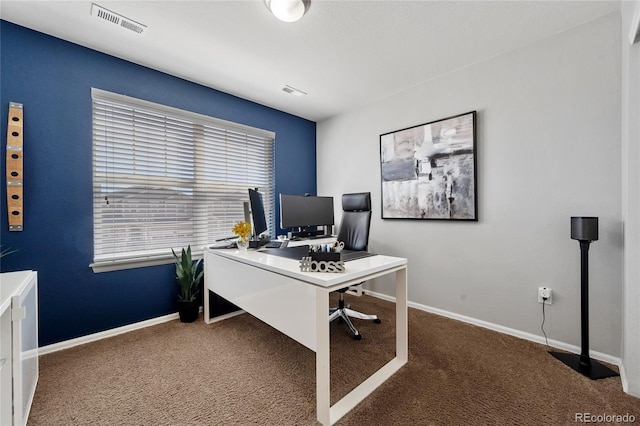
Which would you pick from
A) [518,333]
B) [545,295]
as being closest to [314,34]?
[545,295]

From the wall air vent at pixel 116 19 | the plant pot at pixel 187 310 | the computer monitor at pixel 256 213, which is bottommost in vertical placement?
the plant pot at pixel 187 310

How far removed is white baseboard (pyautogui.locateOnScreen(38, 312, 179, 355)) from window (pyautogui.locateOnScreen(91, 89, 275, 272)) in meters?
0.54

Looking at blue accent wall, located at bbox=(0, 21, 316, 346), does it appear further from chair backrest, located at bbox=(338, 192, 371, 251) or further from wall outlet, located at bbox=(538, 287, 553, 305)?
wall outlet, located at bbox=(538, 287, 553, 305)

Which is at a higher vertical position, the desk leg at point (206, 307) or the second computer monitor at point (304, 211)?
the second computer monitor at point (304, 211)

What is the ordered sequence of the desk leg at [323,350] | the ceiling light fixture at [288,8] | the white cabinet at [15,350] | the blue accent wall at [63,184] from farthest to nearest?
1. the blue accent wall at [63,184]
2. the ceiling light fixture at [288,8]
3. the desk leg at [323,350]
4. the white cabinet at [15,350]

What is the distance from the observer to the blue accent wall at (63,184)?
6.27 ft

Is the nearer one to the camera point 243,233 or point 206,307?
point 243,233

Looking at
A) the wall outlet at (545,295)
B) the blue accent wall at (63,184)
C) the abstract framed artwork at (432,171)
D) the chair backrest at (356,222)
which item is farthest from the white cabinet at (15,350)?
the wall outlet at (545,295)

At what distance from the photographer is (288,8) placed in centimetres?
167

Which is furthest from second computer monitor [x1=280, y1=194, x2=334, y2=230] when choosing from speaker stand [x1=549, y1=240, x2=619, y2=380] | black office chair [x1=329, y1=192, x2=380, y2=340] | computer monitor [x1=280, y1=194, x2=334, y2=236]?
speaker stand [x1=549, y1=240, x2=619, y2=380]

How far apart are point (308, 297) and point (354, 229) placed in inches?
54.7

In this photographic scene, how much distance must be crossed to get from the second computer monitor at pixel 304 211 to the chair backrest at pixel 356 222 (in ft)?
1.63

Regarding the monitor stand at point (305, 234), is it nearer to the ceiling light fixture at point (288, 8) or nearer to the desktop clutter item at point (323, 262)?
the desktop clutter item at point (323, 262)

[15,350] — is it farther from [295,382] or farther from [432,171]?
[432,171]
